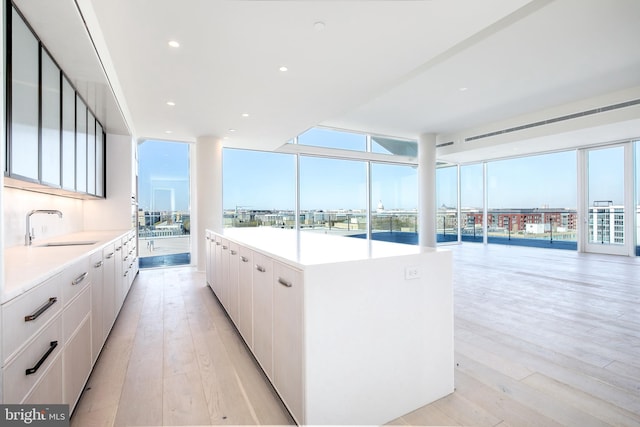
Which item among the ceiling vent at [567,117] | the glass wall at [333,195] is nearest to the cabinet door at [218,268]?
the glass wall at [333,195]

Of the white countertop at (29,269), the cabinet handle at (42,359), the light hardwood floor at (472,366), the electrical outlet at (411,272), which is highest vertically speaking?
the white countertop at (29,269)

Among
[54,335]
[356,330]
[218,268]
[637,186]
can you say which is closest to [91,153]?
[218,268]

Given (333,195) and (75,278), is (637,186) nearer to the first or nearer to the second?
(333,195)

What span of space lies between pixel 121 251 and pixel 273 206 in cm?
411

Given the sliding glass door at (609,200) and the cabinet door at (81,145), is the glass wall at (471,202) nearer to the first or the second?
the sliding glass door at (609,200)

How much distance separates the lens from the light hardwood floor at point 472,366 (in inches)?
66.5

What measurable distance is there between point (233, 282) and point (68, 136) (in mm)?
1945

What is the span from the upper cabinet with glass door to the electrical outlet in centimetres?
224

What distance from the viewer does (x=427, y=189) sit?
26.0ft

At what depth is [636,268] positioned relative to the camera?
5.45m

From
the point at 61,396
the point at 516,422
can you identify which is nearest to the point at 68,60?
the point at 61,396

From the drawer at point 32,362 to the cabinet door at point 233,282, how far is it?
134 cm

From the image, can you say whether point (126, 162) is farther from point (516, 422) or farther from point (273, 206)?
point (516, 422)

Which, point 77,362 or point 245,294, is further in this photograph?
point 245,294
